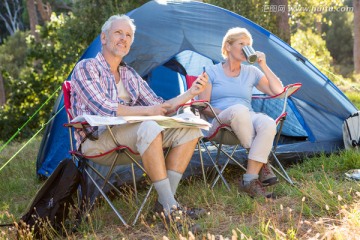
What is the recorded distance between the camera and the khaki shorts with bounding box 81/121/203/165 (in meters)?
2.70

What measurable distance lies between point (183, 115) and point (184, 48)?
1127 mm

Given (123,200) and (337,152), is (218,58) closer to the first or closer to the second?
(337,152)

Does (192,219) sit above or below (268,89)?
below

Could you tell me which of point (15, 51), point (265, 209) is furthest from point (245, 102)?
point (15, 51)

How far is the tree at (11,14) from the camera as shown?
22703mm

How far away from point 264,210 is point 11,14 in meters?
22.0

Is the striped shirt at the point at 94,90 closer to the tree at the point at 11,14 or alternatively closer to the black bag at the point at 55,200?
the black bag at the point at 55,200

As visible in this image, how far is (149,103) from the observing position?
329cm

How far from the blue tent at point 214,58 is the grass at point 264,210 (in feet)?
0.79

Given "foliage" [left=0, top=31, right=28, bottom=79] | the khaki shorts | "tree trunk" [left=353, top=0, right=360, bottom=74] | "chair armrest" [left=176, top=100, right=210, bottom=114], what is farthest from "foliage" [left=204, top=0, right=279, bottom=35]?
"foliage" [left=0, top=31, right=28, bottom=79]

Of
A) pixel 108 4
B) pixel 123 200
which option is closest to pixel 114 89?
pixel 123 200

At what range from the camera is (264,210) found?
268cm

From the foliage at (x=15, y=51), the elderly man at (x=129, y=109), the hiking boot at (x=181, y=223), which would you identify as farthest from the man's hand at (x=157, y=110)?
the foliage at (x=15, y=51)

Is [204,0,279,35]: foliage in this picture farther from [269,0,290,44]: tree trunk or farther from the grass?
the grass
